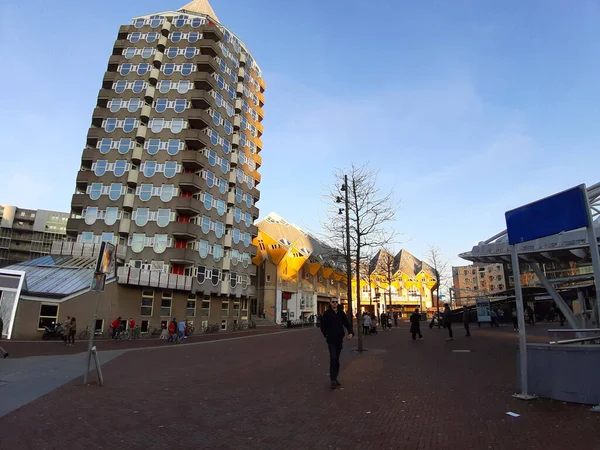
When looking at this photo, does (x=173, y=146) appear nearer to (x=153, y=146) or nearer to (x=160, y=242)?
(x=153, y=146)

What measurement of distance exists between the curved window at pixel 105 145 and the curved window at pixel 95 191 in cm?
372

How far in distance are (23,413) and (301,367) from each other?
7479 millimetres

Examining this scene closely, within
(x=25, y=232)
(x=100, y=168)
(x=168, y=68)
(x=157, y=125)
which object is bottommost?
(x=100, y=168)

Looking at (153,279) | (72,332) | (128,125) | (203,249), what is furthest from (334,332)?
(128,125)

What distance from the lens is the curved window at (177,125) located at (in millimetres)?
→ 43688

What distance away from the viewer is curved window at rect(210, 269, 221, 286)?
145 feet

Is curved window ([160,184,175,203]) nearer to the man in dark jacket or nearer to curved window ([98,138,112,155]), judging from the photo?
curved window ([98,138,112,155])

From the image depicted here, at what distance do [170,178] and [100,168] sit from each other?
7598 millimetres

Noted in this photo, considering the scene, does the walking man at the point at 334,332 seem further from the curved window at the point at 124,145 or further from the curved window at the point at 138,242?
the curved window at the point at 124,145

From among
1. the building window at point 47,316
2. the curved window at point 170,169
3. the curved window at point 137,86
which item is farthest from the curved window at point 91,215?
the curved window at point 137,86

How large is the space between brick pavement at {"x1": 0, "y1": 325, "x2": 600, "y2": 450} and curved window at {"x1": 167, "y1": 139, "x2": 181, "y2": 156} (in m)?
35.6

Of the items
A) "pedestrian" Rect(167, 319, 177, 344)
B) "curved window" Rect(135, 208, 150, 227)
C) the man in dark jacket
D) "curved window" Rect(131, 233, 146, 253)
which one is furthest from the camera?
"curved window" Rect(135, 208, 150, 227)

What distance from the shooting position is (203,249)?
43156 millimetres

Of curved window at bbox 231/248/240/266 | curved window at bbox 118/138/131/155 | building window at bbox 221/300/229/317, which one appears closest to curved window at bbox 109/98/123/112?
curved window at bbox 118/138/131/155
